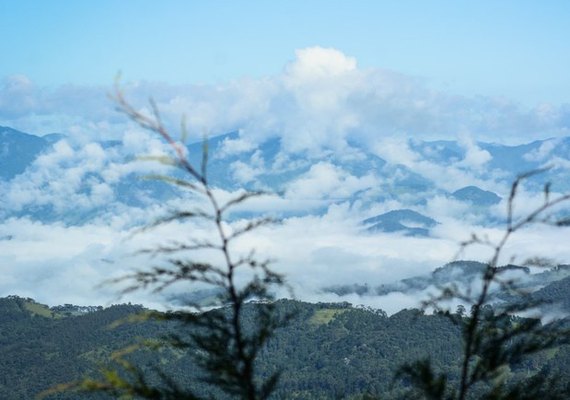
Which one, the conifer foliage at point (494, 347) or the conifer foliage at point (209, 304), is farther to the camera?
the conifer foliage at point (494, 347)

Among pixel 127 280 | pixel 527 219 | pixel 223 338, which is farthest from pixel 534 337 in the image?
pixel 127 280

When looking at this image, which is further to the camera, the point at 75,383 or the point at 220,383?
the point at 220,383

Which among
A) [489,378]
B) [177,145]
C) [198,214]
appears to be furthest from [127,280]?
[489,378]

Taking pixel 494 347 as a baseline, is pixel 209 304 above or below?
above

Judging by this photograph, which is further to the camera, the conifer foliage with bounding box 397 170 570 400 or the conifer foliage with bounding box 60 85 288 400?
the conifer foliage with bounding box 397 170 570 400

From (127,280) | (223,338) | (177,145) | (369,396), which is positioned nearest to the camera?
(177,145)

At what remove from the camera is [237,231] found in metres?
11.6

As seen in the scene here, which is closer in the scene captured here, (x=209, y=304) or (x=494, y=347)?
(x=209, y=304)

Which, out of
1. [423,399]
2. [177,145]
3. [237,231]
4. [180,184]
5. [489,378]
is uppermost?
[177,145]

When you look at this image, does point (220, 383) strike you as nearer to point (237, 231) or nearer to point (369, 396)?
point (237, 231)

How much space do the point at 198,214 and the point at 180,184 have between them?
0.61 metres

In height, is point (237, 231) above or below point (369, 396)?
above

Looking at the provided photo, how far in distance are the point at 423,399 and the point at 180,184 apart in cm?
886

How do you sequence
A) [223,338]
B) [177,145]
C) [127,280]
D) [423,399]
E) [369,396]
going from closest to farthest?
A: [177,145]
[127,280]
[223,338]
[369,396]
[423,399]
